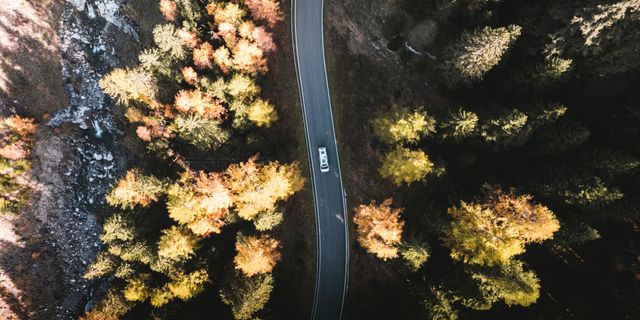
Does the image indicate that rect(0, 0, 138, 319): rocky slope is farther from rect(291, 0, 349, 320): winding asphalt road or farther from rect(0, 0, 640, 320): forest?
rect(291, 0, 349, 320): winding asphalt road

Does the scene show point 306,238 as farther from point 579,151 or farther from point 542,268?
point 579,151

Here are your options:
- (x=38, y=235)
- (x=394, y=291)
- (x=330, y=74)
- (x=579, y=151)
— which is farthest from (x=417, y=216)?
(x=38, y=235)

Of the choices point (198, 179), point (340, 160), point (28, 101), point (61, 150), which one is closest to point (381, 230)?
point (340, 160)

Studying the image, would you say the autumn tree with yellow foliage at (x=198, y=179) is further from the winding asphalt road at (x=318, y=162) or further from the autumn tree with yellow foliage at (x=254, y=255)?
the winding asphalt road at (x=318, y=162)

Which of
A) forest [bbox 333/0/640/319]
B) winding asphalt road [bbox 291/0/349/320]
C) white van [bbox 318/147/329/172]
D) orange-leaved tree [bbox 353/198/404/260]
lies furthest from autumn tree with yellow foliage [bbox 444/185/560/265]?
white van [bbox 318/147/329/172]

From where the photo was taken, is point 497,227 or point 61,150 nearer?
point 497,227

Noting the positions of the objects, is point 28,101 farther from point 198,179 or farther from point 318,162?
point 318,162
